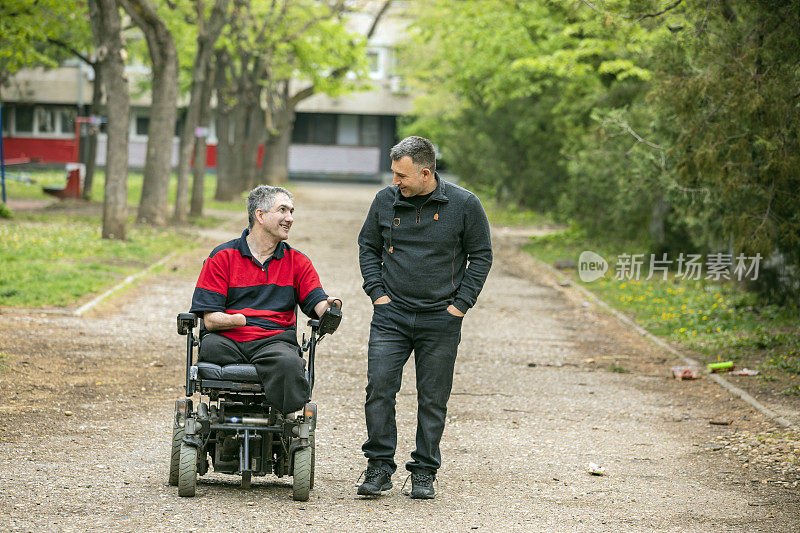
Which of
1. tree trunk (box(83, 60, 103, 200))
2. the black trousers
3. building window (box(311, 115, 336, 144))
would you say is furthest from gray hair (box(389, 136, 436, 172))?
building window (box(311, 115, 336, 144))

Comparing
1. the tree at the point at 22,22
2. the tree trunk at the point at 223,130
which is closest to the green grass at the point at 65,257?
the tree at the point at 22,22

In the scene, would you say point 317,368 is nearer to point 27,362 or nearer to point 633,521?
point 27,362

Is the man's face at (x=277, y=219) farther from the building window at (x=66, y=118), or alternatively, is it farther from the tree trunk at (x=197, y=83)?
the building window at (x=66, y=118)

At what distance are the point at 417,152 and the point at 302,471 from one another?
185 centimetres

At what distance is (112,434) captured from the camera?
7.61m

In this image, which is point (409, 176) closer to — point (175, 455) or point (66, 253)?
point (175, 455)

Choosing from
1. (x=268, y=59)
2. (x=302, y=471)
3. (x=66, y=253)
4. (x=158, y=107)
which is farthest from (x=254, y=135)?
(x=302, y=471)

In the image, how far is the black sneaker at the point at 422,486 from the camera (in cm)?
634

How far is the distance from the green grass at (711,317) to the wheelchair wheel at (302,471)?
6.70m

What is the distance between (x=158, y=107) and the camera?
75.5 ft

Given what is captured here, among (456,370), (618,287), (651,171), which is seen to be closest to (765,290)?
(651,171)

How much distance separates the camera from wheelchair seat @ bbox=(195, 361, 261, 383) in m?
6.01

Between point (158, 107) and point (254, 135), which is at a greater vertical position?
point (158, 107)

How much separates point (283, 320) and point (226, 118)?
30230 mm
